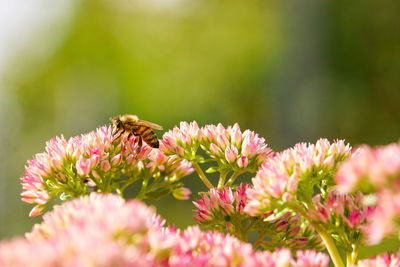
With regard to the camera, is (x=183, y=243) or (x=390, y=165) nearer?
(x=390, y=165)

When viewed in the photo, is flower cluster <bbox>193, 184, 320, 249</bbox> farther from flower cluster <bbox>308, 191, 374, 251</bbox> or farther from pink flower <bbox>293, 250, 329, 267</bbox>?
pink flower <bbox>293, 250, 329, 267</bbox>

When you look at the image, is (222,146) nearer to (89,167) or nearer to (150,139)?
(150,139)

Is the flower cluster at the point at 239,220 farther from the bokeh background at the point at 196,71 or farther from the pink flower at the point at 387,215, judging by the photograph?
the bokeh background at the point at 196,71

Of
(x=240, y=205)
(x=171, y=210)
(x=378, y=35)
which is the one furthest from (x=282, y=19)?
(x=240, y=205)

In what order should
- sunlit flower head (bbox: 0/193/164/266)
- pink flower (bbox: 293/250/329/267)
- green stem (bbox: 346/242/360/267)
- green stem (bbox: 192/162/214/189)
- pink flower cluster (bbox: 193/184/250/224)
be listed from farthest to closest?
green stem (bbox: 192/162/214/189) → pink flower cluster (bbox: 193/184/250/224) → green stem (bbox: 346/242/360/267) → pink flower (bbox: 293/250/329/267) → sunlit flower head (bbox: 0/193/164/266)

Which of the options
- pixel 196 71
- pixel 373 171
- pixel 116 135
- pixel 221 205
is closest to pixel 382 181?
pixel 373 171

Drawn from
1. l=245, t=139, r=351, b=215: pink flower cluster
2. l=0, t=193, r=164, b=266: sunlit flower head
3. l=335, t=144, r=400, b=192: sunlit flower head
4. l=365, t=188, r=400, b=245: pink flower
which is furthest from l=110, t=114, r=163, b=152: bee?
l=365, t=188, r=400, b=245: pink flower

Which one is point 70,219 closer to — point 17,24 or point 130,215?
point 130,215
